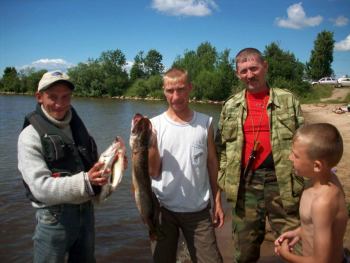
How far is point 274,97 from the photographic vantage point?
4.51m

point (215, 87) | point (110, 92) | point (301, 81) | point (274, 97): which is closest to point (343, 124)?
point (274, 97)

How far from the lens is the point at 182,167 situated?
4023mm

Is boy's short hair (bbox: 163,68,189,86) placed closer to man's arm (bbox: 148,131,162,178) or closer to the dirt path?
man's arm (bbox: 148,131,162,178)

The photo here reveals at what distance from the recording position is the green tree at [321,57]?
63.7 metres

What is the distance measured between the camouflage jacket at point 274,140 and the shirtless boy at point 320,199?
50.5 inches

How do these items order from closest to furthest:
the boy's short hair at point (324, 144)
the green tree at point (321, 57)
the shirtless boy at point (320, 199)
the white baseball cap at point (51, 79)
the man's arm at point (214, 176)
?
the shirtless boy at point (320, 199) → the boy's short hair at point (324, 144) → the white baseball cap at point (51, 79) → the man's arm at point (214, 176) → the green tree at point (321, 57)

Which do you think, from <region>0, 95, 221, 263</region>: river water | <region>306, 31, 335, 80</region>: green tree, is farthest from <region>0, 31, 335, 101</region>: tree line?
<region>0, 95, 221, 263</region>: river water

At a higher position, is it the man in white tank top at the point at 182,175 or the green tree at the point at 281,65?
the green tree at the point at 281,65

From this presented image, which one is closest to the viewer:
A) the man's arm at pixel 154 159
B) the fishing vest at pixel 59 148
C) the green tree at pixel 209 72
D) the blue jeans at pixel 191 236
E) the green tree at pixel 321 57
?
the fishing vest at pixel 59 148

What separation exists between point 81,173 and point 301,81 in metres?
62.3

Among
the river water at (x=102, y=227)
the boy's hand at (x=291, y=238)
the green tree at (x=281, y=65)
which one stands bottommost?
the river water at (x=102, y=227)

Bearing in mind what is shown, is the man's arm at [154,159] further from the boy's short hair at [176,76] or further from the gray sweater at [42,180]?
the gray sweater at [42,180]

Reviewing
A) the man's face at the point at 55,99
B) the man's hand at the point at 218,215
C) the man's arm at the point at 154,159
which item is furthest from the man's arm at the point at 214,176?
the man's face at the point at 55,99

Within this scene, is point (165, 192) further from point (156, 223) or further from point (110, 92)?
point (110, 92)
